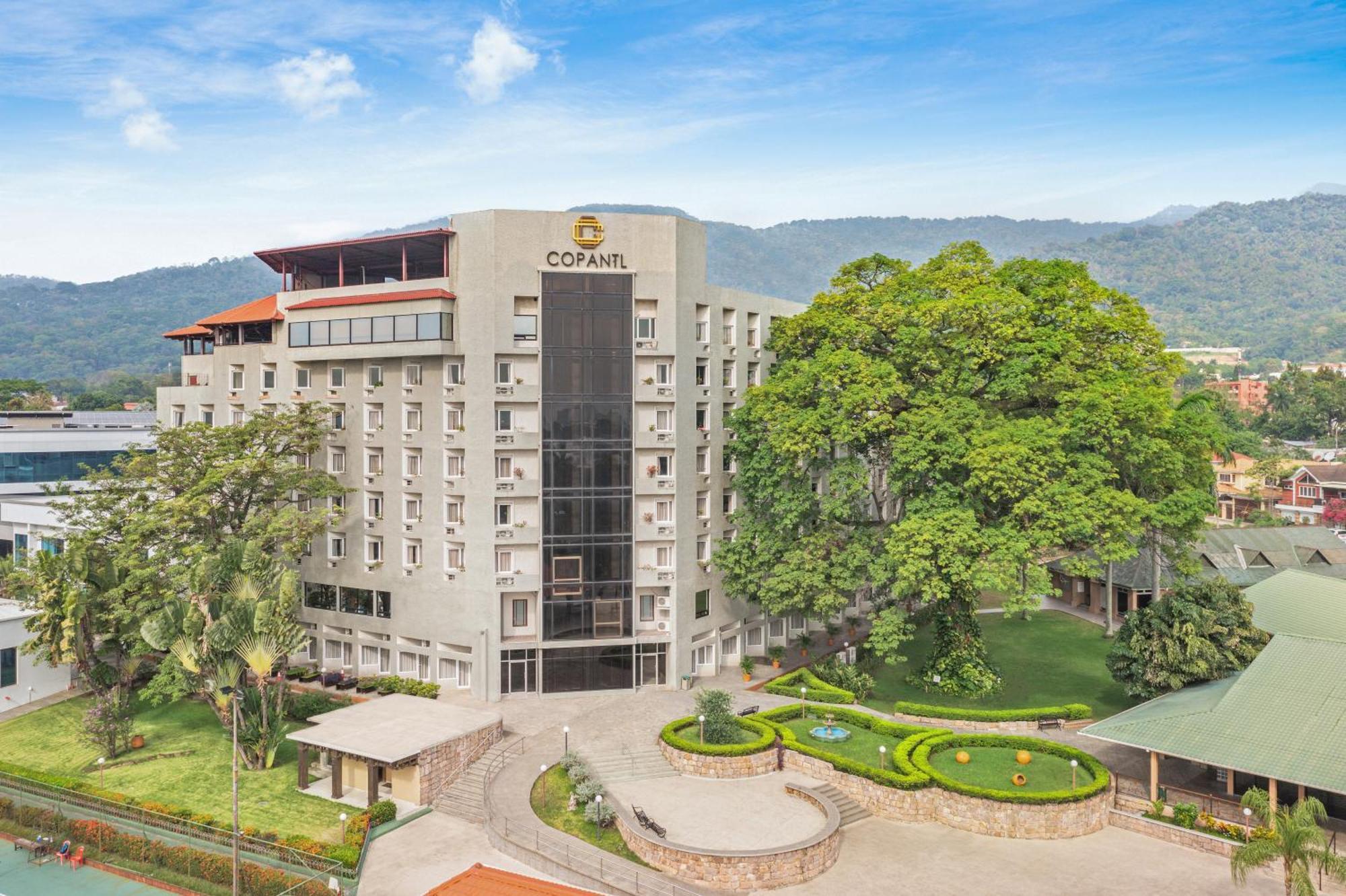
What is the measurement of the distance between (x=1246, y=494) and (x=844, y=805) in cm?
9918

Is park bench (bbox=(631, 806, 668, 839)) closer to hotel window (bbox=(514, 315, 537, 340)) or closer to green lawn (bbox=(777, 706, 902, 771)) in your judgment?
green lawn (bbox=(777, 706, 902, 771))

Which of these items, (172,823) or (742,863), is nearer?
(742,863)

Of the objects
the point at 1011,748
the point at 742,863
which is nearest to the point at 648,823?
the point at 742,863

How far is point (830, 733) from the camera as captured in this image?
39125 millimetres

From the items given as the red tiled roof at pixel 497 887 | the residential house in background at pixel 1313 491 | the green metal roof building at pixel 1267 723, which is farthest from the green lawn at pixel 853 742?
the residential house in background at pixel 1313 491

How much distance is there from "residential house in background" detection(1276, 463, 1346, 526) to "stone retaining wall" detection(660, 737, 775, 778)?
8992cm

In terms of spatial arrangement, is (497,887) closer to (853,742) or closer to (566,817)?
(566,817)

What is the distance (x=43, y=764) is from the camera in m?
40.9

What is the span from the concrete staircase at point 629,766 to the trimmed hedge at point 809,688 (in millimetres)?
9008

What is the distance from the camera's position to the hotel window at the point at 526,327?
46.5 meters

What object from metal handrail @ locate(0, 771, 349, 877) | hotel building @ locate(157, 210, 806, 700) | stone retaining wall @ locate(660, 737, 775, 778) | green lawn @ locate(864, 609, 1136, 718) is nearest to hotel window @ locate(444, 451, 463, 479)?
hotel building @ locate(157, 210, 806, 700)

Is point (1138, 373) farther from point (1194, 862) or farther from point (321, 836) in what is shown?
point (321, 836)

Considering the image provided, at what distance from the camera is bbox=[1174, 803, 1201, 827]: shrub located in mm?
32062

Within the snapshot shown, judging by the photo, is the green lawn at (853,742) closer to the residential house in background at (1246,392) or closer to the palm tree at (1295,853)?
the palm tree at (1295,853)
